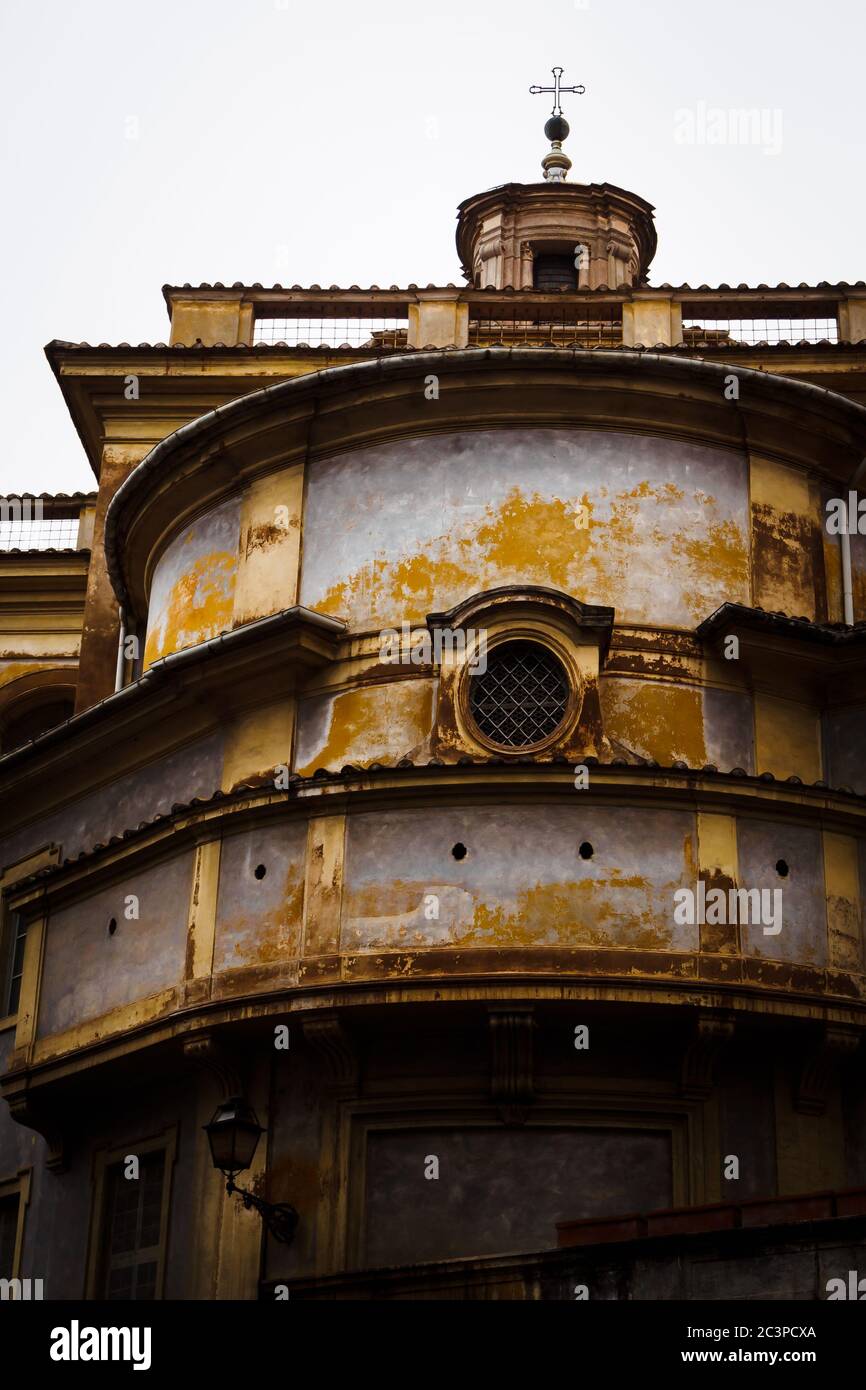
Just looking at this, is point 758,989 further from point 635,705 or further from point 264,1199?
point 264,1199

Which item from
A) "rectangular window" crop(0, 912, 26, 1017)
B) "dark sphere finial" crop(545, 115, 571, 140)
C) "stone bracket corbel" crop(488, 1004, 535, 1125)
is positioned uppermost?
"dark sphere finial" crop(545, 115, 571, 140)

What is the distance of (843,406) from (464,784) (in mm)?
6529

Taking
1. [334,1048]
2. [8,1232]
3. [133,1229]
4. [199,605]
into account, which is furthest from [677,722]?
[8,1232]

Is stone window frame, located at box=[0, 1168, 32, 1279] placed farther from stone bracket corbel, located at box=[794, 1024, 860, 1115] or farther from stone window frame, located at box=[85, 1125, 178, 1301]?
stone bracket corbel, located at box=[794, 1024, 860, 1115]

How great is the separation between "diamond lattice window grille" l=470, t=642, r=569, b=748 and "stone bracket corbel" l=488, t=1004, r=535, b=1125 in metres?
3.13

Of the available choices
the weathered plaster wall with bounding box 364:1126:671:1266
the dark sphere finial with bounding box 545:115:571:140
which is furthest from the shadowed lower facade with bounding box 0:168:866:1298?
the dark sphere finial with bounding box 545:115:571:140

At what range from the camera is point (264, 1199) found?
20.1m

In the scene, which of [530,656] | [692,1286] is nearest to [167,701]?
[530,656]

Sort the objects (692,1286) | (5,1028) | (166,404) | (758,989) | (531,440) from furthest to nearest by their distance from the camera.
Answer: (166,404)
(5,1028)
(531,440)
(758,989)
(692,1286)

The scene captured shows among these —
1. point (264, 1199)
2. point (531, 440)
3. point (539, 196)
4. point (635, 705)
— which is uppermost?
point (539, 196)

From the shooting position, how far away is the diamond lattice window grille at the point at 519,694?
21.6m

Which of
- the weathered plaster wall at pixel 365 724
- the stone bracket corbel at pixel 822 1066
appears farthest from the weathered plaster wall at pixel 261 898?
the stone bracket corbel at pixel 822 1066

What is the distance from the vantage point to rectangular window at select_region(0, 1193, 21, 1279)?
24.4 m

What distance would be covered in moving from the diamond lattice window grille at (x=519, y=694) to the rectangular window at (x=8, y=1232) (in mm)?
8167
